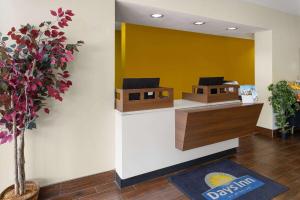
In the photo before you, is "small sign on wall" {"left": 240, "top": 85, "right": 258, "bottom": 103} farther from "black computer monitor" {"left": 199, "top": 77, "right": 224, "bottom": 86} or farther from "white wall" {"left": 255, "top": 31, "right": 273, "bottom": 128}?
"white wall" {"left": 255, "top": 31, "right": 273, "bottom": 128}

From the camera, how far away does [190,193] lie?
2.32m

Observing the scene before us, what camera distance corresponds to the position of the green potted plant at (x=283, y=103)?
4.05 m

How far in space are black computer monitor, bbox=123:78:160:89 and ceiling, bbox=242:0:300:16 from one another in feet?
9.07

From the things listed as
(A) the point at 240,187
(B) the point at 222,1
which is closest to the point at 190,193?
(A) the point at 240,187

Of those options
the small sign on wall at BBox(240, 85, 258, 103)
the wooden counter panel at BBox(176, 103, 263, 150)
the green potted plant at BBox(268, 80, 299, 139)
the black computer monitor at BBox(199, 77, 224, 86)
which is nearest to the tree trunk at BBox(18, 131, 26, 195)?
the wooden counter panel at BBox(176, 103, 263, 150)

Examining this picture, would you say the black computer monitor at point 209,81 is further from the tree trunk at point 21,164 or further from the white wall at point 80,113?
the tree trunk at point 21,164

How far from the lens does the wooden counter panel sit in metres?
2.48

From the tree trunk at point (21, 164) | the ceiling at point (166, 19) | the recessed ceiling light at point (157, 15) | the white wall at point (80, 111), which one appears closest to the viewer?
the tree trunk at point (21, 164)

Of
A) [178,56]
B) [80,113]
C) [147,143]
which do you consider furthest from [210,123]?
[178,56]

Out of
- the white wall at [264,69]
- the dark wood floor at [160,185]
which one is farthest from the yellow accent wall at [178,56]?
the dark wood floor at [160,185]

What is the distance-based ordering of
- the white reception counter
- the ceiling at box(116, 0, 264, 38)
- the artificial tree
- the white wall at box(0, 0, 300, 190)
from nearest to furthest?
the artificial tree → the white wall at box(0, 0, 300, 190) → the white reception counter → the ceiling at box(116, 0, 264, 38)

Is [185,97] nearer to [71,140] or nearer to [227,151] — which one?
[227,151]

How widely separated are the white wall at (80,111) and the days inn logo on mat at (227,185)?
52.8 inches

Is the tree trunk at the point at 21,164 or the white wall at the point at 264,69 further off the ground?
the white wall at the point at 264,69
